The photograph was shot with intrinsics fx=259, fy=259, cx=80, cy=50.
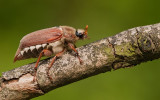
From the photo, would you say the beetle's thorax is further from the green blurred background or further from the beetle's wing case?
the green blurred background

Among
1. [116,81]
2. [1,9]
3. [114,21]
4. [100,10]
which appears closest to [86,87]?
[116,81]

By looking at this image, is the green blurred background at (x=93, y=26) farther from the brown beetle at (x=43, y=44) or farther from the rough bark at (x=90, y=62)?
the rough bark at (x=90, y=62)

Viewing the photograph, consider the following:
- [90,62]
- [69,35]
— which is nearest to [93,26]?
[69,35]

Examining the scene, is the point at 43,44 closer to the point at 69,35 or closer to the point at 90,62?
the point at 69,35

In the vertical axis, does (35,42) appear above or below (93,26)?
below

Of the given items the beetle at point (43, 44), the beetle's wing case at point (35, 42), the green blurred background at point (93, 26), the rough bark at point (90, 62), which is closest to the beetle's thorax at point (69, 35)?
the beetle at point (43, 44)

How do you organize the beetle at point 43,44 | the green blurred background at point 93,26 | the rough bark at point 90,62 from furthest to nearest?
the green blurred background at point 93,26
the beetle at point 43,44
the rough bark at point 90,62

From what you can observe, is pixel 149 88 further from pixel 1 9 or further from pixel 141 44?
pixel 1 9
